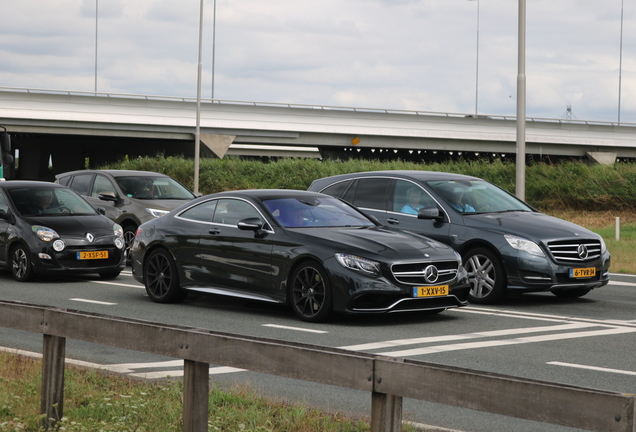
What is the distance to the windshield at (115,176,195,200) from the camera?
18.8 meters

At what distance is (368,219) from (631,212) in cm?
2371

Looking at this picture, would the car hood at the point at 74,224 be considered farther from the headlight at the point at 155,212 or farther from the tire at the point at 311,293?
the tire at the point at 311,293

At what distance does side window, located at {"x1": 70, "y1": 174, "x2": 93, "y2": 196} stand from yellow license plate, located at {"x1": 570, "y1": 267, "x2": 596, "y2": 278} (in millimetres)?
10977


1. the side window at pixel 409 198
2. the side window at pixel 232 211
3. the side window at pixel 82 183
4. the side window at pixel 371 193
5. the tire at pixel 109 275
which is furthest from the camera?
the side window at pixel 82 183

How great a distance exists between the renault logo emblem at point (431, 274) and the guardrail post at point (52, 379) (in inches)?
212

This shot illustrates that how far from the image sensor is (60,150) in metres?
70.8

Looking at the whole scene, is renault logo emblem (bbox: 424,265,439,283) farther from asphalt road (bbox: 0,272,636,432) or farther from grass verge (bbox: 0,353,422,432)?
grass verge (bbox: 0,353,422,432)

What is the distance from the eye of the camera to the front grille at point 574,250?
12.0m

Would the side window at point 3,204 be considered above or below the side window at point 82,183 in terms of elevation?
below

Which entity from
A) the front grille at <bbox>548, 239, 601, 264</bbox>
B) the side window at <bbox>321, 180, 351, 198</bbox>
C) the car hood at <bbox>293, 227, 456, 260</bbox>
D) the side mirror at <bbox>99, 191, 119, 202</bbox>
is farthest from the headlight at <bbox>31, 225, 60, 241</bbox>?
the front grille at <bbox>548, 239, 601, 264</bbox>

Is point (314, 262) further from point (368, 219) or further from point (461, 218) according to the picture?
point (461, 218)

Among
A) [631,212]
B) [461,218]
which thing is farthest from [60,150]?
[461,218]

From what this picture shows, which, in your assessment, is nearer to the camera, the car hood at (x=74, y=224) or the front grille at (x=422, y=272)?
the front grille at (x=422, y=272)

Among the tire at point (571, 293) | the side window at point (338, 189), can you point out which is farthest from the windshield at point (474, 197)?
the side window at point (338, 189)
